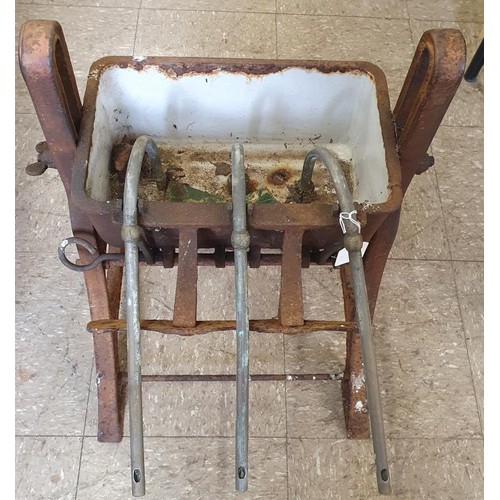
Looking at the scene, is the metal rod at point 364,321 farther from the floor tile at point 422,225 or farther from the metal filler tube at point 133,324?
the floor tile at point 422,225

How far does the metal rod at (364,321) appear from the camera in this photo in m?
0.79

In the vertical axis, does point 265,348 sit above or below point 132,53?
below

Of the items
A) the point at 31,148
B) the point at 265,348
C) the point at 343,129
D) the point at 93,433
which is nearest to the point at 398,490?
the point at 265,348

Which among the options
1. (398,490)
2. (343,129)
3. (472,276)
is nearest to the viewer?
(343,129)

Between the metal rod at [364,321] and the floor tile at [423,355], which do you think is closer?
the metal rod at [364,321]

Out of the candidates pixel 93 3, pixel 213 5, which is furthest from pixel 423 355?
pixel 93 3

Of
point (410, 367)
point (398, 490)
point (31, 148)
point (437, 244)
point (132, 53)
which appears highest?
point (132, 53)

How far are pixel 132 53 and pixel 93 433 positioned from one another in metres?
1.33

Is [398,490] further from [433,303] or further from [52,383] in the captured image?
[52,383]

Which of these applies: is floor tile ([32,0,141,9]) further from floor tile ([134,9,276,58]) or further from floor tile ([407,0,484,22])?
floor tile ([407,0,484,22])

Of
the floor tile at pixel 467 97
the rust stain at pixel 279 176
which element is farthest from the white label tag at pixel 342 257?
the floor tile at pixel 467 97

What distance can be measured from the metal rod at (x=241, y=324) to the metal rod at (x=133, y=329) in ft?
0.46

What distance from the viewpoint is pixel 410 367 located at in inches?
58.9

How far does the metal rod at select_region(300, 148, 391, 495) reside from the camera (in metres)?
0.79
